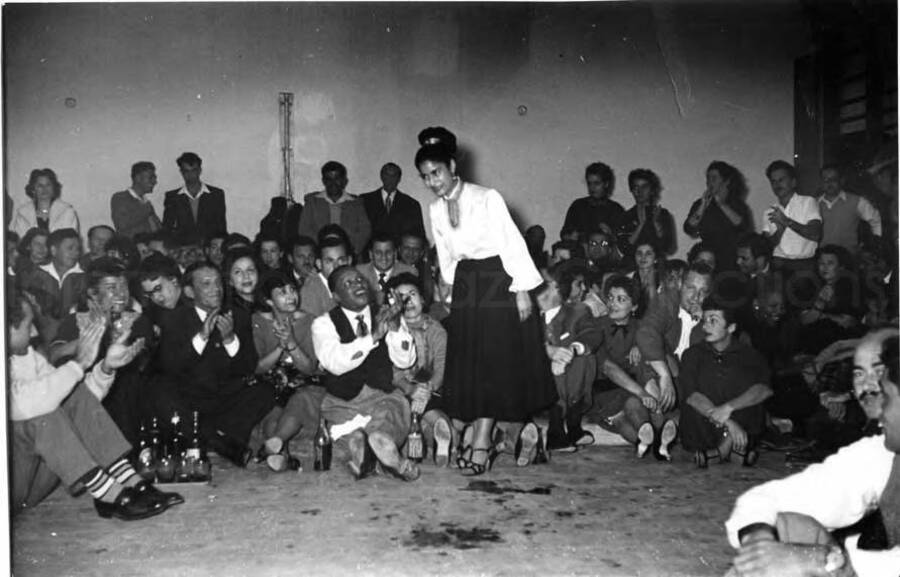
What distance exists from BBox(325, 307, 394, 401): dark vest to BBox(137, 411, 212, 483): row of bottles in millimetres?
613

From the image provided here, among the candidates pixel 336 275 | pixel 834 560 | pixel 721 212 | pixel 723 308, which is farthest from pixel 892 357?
pixel 336 275

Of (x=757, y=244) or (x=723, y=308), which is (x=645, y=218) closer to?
(x=757, y=244)

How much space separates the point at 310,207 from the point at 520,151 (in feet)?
4.05

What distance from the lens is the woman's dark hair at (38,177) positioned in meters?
3.65

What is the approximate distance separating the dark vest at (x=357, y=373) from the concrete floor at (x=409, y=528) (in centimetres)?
35

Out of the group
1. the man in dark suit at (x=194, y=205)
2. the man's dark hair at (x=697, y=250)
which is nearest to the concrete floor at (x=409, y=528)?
the man's dark hair at (x=697, y=250)

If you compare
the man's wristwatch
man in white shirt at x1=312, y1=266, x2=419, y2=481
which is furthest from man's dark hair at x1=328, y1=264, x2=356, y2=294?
the man's wristwatch

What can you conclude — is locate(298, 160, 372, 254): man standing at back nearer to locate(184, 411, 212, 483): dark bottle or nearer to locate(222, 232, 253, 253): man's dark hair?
locate(222, 232, 253, 253): man's dark hair

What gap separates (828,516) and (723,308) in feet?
6.05

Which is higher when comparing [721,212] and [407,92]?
[407,92]

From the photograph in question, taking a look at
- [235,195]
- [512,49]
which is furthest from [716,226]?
[235,195]

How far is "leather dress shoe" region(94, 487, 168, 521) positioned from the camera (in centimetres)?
331

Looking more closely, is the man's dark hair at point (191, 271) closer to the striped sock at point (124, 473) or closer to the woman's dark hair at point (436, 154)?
the striped sock at point (124, 473)

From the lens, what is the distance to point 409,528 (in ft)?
10.8
